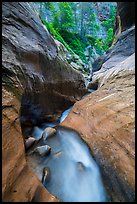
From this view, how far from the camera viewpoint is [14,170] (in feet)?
5.08

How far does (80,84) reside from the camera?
603cm

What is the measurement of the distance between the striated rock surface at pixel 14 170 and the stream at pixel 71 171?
29 centimetres

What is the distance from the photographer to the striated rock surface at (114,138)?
5.35 ft

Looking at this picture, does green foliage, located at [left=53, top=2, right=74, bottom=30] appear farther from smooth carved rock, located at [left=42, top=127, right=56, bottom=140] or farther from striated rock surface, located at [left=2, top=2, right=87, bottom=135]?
smooth carved rock, located at [left=42, top=127, right=56, bottom=140]

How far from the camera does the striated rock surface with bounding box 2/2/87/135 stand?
8.22 ft

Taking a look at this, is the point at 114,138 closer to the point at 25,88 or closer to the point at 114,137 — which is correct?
the point at 114,137

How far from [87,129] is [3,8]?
119 inches

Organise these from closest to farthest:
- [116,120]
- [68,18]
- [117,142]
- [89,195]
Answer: [89,195] → [117,142] → [116,120] → [68,18]

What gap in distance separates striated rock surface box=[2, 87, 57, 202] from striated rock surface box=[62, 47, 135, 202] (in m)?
0.83

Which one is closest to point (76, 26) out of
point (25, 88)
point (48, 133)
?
point (25, 88)

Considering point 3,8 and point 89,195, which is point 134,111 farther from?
point 3,8

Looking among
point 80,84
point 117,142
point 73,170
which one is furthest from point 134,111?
point 80,84

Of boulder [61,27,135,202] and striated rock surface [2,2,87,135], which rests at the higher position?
striated rock surface [2,2,87,135]

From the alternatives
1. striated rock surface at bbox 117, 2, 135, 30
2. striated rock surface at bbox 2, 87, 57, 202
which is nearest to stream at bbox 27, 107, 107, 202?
striated rock surface at bbox 2, 87, 57, 202
